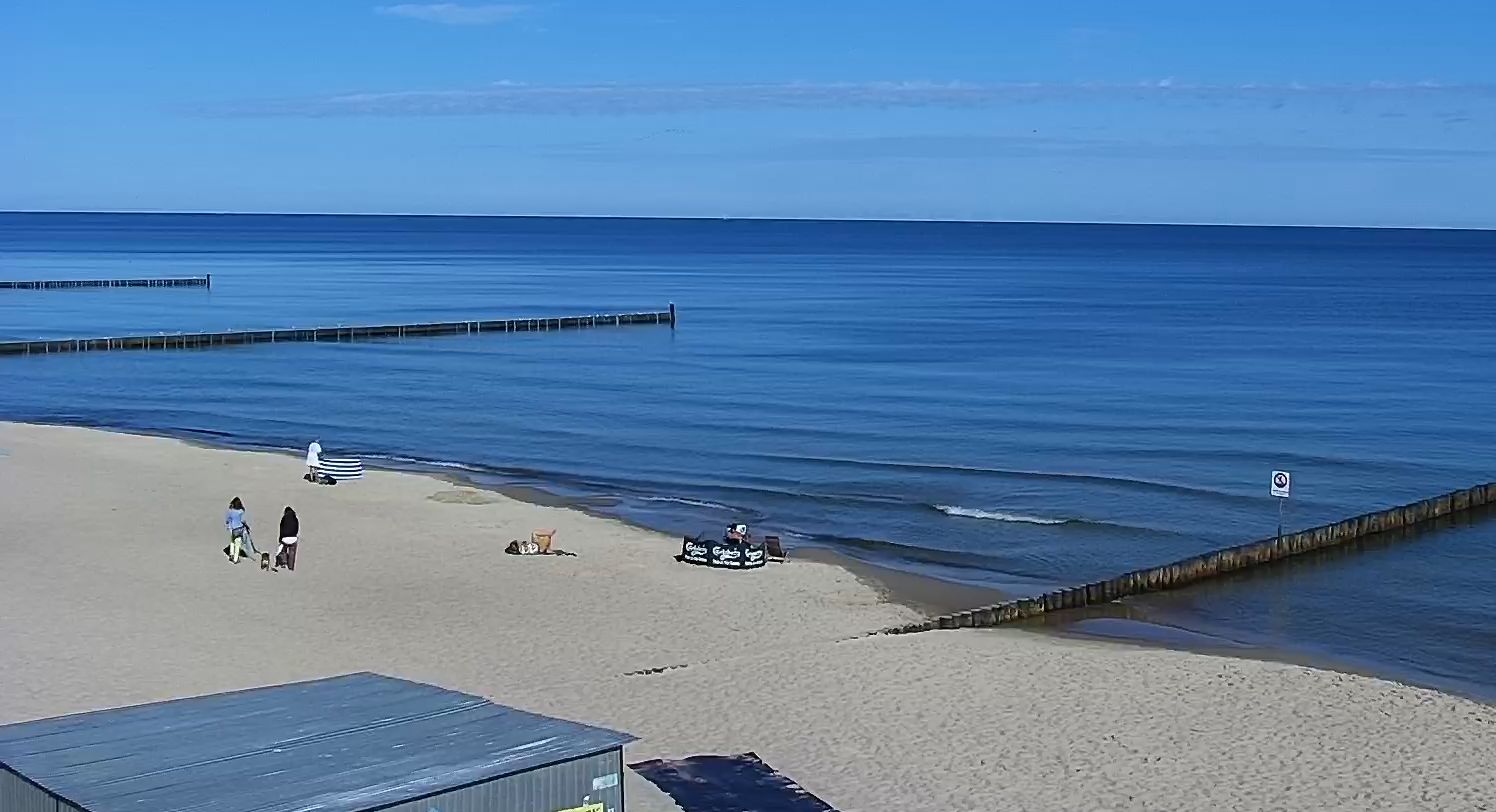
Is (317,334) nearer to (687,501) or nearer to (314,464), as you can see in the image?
(314,464)

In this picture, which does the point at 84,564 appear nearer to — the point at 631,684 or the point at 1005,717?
the point at 631,684

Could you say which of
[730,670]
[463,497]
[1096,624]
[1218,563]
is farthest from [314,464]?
[1218,563]

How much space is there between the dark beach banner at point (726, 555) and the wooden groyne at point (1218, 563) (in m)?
4.57

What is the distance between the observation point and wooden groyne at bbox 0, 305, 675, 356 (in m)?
77.0

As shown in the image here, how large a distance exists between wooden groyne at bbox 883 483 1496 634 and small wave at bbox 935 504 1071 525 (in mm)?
4566

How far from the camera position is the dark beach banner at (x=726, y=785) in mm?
16891

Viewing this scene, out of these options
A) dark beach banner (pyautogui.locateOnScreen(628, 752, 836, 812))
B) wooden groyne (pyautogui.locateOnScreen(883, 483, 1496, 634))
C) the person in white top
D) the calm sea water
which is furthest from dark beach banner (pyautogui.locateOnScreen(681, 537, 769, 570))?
the person in white top

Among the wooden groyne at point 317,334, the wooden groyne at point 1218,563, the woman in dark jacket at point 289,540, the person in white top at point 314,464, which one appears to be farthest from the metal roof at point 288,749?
the wooden groyne at point 317,334

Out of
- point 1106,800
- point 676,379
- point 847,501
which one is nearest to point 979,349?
point 676,379

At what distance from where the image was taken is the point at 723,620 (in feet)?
86.3

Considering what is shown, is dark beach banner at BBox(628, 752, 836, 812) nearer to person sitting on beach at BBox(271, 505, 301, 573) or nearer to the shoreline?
the shoreline

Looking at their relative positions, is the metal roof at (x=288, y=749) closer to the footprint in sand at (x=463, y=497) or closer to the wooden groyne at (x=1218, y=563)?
the wooden groyne at (x=1218, y=563)

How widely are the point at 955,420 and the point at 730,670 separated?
3142 cm

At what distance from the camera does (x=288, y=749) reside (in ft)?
40.1
